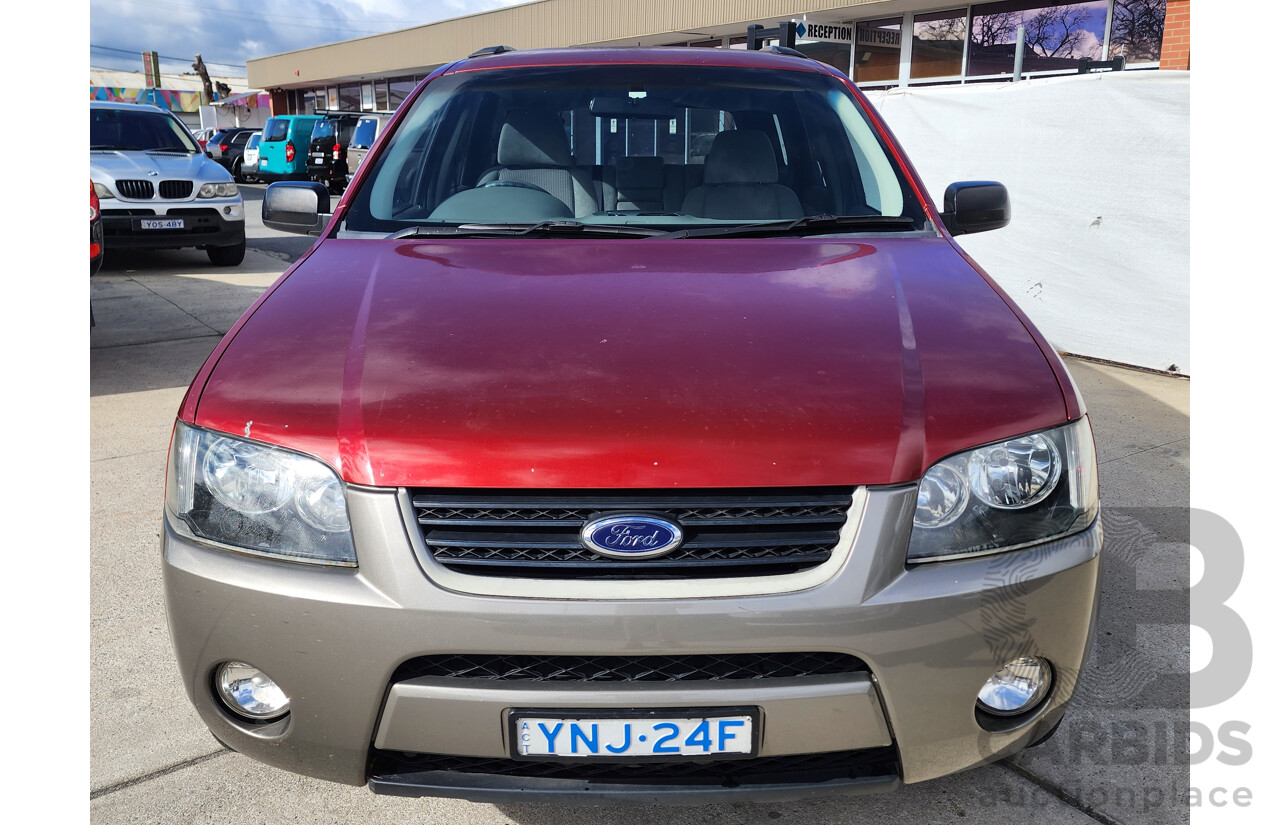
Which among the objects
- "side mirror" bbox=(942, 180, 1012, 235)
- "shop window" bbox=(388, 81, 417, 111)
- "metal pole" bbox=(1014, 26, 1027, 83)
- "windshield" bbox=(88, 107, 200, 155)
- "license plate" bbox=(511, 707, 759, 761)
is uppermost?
"shop window" bbox=(388, 81, 417, 111)

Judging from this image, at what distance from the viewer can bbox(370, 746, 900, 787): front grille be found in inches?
69.1

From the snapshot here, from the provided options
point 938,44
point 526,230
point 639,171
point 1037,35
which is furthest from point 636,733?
point 938,44

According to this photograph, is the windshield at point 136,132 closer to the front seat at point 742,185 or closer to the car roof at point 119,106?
the car roof at point 119,106

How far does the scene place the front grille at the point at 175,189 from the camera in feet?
33.2

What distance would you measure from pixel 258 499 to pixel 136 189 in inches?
378

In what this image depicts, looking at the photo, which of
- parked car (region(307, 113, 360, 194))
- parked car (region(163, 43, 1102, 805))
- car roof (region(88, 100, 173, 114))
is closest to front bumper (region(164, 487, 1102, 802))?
parked car (region(163, 43, 1102, 805))

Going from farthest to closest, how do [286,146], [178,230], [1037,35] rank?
[286,146], [1037,35], [178,230]

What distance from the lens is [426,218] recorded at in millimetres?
2891

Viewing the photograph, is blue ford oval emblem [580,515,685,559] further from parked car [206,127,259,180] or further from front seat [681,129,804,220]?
parked car [206,127,259,180]

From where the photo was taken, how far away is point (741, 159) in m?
3.18

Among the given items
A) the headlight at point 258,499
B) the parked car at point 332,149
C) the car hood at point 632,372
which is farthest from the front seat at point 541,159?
the parked car at point 332,149

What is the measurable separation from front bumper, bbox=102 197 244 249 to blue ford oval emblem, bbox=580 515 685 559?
9869mm

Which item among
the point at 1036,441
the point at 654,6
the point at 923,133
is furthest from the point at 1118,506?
the point at 654,6

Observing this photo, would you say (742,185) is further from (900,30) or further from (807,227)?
(900,30)
